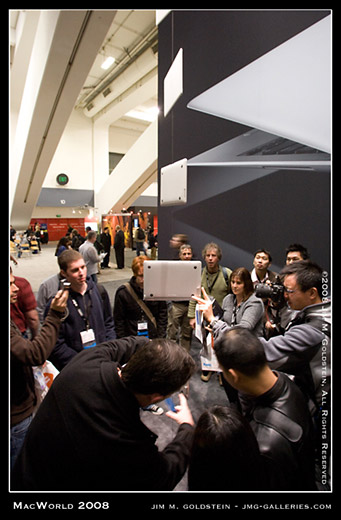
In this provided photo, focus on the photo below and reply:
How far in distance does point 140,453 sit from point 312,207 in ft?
5.69

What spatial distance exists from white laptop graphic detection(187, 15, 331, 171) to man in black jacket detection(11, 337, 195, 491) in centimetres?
137

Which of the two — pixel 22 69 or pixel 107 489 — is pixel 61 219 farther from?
pixel 107 489

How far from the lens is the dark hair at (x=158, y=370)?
2.37ft

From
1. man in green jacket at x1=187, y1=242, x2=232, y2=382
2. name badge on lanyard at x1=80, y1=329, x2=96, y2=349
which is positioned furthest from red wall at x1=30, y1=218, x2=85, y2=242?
name badge on lanyard at x1=80, y1=329, x2=96, y2=349

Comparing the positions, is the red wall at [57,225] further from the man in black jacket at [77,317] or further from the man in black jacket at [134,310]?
the man in black jacket at [77,317]

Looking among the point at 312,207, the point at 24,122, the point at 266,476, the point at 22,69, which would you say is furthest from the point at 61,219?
the point at 266,476

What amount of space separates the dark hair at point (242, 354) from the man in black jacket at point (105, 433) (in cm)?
15

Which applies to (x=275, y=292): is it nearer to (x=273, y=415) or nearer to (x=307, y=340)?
(x=307, y=340)

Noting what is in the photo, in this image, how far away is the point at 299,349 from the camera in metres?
1.04

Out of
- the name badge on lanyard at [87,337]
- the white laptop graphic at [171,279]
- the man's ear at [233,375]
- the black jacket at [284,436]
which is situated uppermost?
Answer: the white laptop graphic at [171,279]

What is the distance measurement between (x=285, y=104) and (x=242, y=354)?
1.60 metres

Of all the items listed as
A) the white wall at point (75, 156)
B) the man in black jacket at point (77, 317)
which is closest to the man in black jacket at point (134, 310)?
the man in black jacket at point (77, 317)

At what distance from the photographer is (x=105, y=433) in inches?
25.5

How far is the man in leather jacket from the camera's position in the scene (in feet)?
2.56
